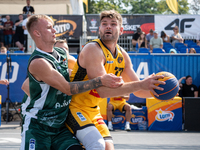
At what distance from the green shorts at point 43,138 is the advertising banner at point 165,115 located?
5867mm

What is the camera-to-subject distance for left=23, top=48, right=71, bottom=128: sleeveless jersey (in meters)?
3.07

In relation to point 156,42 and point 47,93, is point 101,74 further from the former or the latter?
point 156,42

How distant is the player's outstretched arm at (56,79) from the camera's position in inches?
116

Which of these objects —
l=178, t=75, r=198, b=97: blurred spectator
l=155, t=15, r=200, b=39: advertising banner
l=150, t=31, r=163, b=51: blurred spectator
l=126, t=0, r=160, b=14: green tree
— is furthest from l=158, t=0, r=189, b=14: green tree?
l=178, t=75, r=198, b=97: blurred spectator

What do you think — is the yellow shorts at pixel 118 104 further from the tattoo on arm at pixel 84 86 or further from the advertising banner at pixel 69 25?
the tattoo on arm at pixel 84 86

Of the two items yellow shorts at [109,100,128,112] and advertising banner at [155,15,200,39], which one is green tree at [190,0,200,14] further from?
yellow shorts at [109,100,128,112]

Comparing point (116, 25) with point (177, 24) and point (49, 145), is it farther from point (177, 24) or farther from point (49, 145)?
point (177, 24)

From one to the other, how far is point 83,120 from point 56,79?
609 mm

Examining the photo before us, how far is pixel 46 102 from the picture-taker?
307 cm

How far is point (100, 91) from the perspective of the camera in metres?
3.05

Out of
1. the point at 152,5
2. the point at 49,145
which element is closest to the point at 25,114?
the point at 49,145

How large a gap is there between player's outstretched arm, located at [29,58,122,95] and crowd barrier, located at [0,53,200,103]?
7016 millimetres

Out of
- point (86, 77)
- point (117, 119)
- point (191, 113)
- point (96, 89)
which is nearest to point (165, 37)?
point (191, 113)

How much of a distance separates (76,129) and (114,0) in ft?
168
